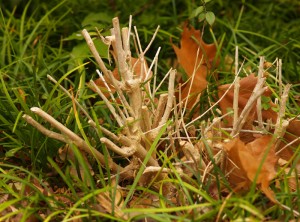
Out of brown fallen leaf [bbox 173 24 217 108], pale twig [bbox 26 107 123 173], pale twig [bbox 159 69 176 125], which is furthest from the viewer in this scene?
brown fallen leaf [bbox 173 24 217 108]

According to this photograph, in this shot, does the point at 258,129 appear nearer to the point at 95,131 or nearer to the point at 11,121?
the point at 95,131

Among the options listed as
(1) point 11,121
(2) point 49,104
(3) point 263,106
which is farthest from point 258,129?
(1) point 11,121

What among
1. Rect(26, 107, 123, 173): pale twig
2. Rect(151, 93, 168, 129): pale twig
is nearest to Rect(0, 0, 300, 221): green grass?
Rect(26, 107, 123, 173): pale twig

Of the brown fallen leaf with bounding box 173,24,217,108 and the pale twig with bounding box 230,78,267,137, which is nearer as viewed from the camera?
the pale twig with bounding box 230,78,267,137

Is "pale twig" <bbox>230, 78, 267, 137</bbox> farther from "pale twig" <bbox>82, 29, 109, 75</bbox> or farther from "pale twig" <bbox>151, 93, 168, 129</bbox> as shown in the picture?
"pale twig" <bbox>82, 29, 109, 75</bbox>

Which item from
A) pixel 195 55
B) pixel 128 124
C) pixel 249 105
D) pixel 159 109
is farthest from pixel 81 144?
pixel 195 55
